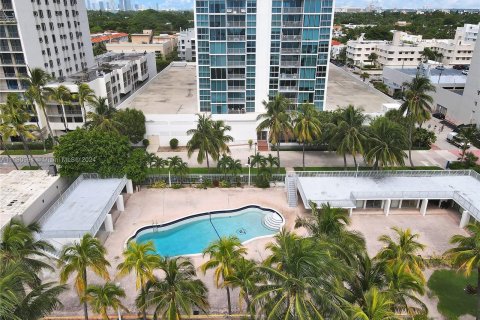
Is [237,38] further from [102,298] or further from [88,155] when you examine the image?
[102,298]

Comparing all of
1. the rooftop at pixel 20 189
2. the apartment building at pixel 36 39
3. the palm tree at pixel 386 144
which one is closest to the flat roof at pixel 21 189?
the rooftop at pixel 20 189

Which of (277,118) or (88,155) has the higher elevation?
(277,118)

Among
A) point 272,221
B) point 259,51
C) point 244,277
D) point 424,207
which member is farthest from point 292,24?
point 244,277

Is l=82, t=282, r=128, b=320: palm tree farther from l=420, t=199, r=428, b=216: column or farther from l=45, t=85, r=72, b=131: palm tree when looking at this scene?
l=45, t=85, r=72, b=131: palm tree

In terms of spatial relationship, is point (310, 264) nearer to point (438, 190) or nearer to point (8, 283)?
point (8, 283)

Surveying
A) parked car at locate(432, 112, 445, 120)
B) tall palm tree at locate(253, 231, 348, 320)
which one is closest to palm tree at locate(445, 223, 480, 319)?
tall palm tree at locate(253, 231, 348, 320)

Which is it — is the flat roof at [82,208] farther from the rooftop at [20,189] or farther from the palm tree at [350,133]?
the palm tree at [350,133]
